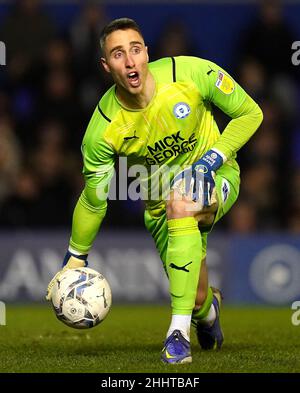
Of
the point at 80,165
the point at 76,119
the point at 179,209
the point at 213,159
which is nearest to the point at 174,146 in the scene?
the point at 213,159

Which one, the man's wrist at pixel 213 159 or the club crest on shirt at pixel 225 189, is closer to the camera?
the man's wrist at pixel 213 159

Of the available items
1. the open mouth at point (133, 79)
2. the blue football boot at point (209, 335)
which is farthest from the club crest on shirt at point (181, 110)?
the blue football boot at point (209, 335)

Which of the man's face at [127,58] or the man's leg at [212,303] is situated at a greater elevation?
the man's face at [127,58]

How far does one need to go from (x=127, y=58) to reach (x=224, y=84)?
732 mm

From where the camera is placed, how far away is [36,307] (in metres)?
12.1

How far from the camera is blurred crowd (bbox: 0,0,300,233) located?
1326cm

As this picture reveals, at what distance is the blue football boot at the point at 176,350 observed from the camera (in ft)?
21.0

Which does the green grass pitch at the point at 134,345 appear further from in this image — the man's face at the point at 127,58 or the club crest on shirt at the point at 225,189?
the man's face at the point at 127,58

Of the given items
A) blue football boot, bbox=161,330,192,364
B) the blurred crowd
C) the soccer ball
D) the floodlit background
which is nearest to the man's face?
the soccer ball

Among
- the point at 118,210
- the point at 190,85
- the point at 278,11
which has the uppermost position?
the point at 278,11

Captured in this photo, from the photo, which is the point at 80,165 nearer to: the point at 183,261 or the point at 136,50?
the point at 136,50
